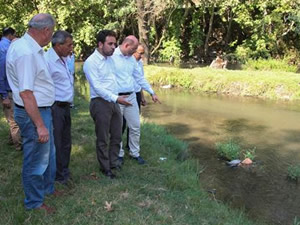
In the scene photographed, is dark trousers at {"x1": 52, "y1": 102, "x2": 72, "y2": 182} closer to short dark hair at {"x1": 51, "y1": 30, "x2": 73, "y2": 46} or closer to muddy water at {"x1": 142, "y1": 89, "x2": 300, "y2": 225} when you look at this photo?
short dark hair at {"x1": 51, "y1": 30, "x2": 73, "y2": 46}

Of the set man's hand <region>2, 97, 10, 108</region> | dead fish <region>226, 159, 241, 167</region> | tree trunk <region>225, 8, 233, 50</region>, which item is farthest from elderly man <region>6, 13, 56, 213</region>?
tree trunk <region>225, 8, 233, 50</region>

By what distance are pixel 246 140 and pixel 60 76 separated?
5.83m

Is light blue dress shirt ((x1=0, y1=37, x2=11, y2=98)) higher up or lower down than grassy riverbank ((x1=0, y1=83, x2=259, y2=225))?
higher up

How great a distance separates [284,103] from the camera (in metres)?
12.7

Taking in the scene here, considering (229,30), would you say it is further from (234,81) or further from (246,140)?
(246,140)

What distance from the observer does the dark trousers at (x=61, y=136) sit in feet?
14.2

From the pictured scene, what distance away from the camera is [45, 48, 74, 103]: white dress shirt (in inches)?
165

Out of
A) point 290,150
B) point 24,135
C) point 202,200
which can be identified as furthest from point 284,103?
point 24,135

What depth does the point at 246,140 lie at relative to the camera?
8.97 metres

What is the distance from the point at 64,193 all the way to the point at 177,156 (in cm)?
327

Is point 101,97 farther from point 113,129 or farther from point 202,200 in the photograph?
point 202,200

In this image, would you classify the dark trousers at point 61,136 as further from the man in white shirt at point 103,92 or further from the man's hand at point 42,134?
the man's hand at point 42,134

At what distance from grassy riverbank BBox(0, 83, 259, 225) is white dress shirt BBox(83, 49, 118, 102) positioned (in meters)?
1.08

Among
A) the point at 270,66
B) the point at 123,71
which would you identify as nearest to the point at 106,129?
the point at 123,71
